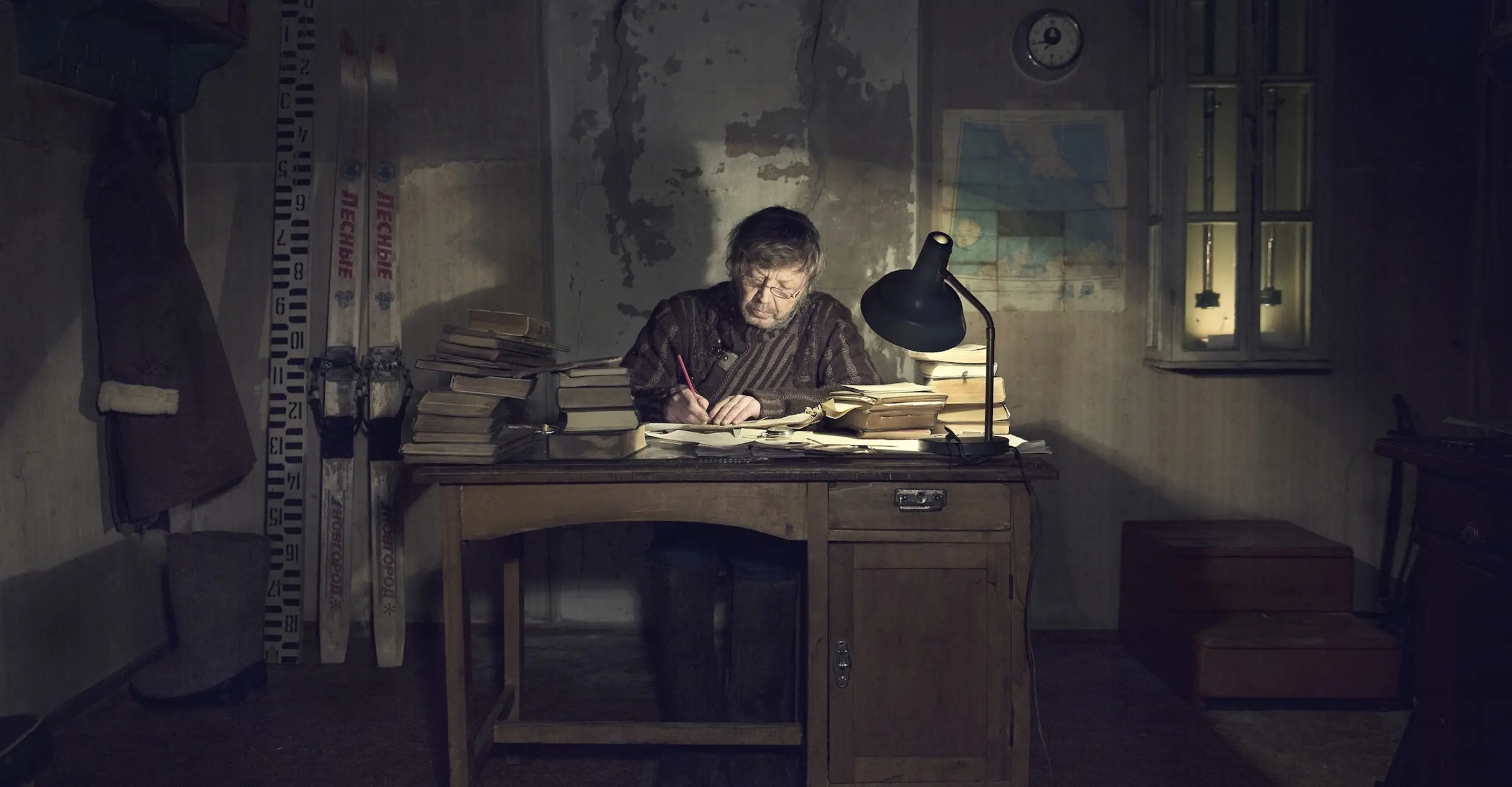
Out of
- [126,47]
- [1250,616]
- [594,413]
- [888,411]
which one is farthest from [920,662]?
[126,47]

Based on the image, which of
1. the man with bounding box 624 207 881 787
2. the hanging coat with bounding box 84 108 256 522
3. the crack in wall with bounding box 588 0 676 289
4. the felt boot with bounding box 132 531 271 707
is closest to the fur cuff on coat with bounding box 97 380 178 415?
the hanging coat with bounding box 84 108 256 522

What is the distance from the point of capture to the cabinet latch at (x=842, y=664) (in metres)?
2.42

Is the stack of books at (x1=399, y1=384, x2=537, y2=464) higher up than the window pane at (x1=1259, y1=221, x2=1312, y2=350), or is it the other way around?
the window pane at (x1=1259, y1=221, x2=1312, y2=350)

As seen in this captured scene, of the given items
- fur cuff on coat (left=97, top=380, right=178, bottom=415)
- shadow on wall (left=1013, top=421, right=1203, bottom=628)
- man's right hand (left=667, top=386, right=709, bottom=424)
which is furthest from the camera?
shadow on wall (left=1013, top=421, right=1203, bottom=628)

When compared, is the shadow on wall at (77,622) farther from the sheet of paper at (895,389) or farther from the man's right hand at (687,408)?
the sheet of paper at (895,389)

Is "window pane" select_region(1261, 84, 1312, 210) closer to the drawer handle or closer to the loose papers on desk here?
the loose papers on desk

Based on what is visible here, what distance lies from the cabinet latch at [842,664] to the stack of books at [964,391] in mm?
546

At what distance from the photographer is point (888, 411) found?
8.38ft

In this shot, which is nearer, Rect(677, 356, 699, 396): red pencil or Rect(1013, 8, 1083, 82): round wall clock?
Rect(677, 356, 699, 396): red pencil

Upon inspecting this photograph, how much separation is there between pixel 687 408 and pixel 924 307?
863 mm

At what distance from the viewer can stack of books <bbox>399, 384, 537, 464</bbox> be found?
239 cm

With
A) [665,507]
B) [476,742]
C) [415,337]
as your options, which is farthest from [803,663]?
[415,337]

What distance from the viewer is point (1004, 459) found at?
7.91ft

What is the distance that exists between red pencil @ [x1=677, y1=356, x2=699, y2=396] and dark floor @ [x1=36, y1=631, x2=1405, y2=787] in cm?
95
